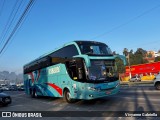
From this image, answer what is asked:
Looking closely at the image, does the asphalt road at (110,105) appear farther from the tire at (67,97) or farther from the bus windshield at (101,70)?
the bus windshield at (101,70)

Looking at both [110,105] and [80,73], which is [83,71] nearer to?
[80,73]

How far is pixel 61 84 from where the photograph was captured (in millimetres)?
16531

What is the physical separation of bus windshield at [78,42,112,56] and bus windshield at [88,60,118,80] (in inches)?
27.6

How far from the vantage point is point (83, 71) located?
45.1ft

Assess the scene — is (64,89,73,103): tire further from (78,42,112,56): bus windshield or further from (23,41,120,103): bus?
(78,42,112,56): bus windshield

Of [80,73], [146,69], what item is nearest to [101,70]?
[80,73]

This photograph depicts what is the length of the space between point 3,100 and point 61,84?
407cm

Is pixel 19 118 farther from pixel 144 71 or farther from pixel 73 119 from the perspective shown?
pixel 144 71

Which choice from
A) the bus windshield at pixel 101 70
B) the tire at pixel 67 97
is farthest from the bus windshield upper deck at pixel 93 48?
the tire at pixel 67 97

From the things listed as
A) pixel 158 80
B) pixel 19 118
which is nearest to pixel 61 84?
pixel 19 118

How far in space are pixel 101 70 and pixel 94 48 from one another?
159 cm

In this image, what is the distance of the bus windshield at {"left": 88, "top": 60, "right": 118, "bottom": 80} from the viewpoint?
537 inches

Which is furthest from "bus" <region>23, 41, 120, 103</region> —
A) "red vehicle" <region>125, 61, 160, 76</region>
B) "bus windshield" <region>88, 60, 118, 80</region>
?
"red vehicle" <region>125, 61, 160, 76</region>

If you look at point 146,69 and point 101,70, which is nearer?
point 101,70
